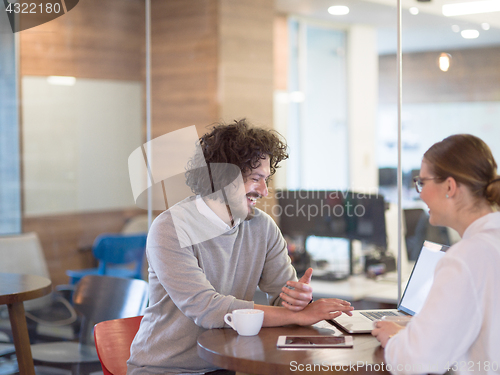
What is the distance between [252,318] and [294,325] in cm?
19

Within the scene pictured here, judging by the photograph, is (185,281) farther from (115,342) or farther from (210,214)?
(115,342)

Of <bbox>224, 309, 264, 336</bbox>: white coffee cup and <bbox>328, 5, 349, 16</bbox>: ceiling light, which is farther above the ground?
<bbox>328, 5, 349, 16</bbox>: ceiling light

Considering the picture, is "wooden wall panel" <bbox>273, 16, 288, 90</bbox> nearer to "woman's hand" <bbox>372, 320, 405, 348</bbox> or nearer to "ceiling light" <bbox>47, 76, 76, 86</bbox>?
"ceiling light" <bbox>47, 76, 76, 86</bbox>

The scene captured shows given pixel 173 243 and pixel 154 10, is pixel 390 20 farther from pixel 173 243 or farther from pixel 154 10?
pixel 154 10

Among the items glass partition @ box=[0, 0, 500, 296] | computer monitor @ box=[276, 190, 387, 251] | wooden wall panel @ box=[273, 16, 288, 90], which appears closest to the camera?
computer monitor @ box=[276, 190, 387, 251]

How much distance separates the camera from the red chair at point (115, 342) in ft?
5.94

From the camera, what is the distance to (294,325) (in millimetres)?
1562

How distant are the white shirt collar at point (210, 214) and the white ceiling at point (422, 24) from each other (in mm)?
1198

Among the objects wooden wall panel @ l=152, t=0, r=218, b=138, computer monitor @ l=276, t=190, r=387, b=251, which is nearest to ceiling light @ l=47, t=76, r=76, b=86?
wooden wall panel @ l=152, t=0, r=218, b=138

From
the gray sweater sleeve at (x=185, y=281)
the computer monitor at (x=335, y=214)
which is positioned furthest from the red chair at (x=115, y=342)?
the computer monitor at (x=335, y=214)

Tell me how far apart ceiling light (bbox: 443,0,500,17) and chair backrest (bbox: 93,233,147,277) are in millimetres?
2603

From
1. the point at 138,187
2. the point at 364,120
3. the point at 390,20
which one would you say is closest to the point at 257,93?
the point at 364,120

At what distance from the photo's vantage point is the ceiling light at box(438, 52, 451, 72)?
2602 millimetres

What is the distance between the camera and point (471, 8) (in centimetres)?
232
